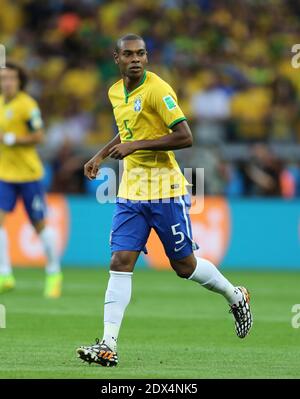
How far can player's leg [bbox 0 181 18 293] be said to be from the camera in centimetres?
1259

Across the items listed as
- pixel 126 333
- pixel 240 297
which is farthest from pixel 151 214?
pixel 126 333

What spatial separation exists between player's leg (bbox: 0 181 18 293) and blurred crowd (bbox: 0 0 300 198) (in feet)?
21.6

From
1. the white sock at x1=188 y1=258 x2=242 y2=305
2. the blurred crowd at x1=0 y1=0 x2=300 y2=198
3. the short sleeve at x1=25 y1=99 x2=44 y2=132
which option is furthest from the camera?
the blurred crowd at x1=0 y1=0 x2=300 y2=198

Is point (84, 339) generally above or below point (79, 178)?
below

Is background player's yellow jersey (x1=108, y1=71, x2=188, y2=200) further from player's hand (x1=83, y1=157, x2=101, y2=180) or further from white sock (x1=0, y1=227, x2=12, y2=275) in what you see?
white sock (x1=0, y1=227, x2=12, y2=275)

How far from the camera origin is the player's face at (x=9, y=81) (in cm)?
1284

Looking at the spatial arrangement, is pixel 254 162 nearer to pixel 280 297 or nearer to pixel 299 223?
pixel 299 223

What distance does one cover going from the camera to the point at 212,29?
21875 mm

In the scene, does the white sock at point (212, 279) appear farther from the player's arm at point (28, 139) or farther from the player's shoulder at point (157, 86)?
the player's arm at point (28, 139)

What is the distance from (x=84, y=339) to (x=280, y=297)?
4762 mm

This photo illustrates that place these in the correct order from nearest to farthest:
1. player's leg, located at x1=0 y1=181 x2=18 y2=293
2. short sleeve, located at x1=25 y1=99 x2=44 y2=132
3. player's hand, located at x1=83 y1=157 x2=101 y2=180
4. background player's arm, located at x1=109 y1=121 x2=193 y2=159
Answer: background player's arm, located at x1=109 y1=121 x2=193 y2=159 < player's hand, located at x1=83 y1=157 x2=101 y2=180 < player's leg, located at x1=0 y1=181 x2=18 y2=293 < short sleeve, located at x1=25 y1=99 x2=44 y2=132

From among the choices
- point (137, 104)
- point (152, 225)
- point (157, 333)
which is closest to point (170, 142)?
point (137, 104)

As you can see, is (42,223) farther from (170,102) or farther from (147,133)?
(170,102)

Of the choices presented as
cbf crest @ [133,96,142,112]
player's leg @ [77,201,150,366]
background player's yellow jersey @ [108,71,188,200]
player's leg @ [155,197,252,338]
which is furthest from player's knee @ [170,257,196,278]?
cbf crest @ [133,96,142,112]
